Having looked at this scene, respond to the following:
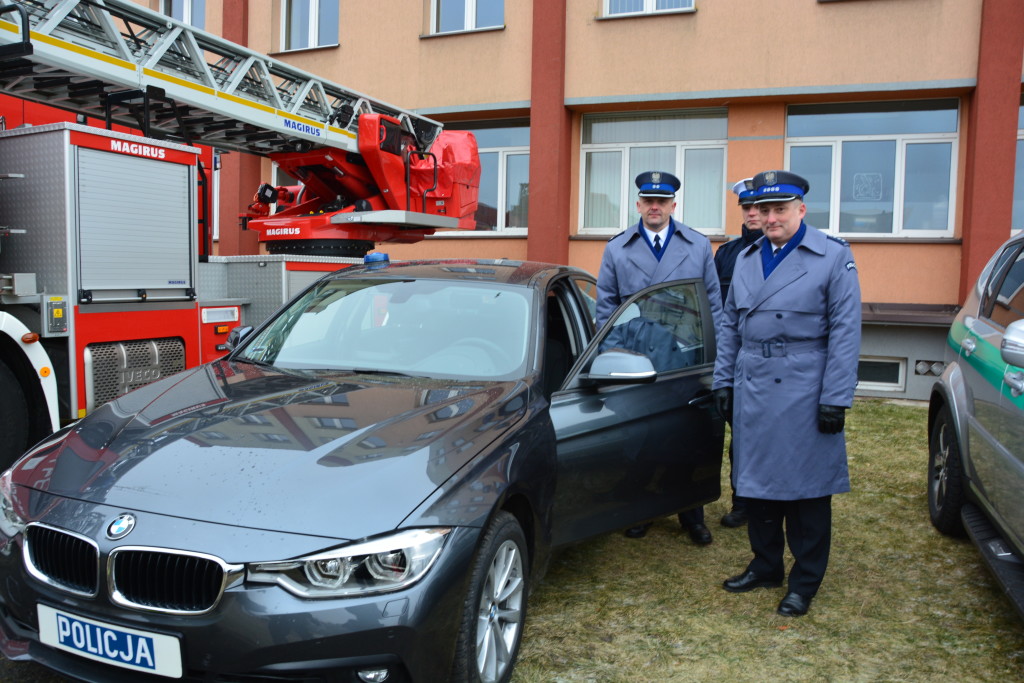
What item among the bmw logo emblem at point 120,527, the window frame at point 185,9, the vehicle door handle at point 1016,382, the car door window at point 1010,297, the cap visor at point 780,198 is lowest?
the bmw logo emblem at point 120,527

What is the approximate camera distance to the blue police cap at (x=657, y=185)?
4.70 m

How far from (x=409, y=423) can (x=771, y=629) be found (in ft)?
5.99

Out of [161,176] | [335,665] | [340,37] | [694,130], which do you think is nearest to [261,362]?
[335,665]

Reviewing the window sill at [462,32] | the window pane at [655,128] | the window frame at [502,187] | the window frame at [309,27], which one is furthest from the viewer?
the window frame at [309,27]

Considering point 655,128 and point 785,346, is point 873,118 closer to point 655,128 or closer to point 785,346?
point 655,128

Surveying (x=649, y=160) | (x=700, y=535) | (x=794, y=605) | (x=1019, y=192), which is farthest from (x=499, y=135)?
(x=794, y=605)

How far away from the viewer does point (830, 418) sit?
136 inches

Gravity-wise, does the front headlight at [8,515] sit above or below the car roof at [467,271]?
below

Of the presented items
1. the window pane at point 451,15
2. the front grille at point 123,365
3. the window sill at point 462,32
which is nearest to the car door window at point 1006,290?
the front grille at point 123,365

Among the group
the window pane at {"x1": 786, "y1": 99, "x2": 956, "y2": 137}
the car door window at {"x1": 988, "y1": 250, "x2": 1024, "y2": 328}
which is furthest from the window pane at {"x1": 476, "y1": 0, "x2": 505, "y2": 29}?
the car door window at {"x1": 988, "y1": 250, "x2": 1024, "y2": 328}

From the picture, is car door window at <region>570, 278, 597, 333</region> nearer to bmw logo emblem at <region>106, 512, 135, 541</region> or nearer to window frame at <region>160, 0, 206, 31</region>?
bmw logo emblem at <region>106, 512, 135, 541</region>

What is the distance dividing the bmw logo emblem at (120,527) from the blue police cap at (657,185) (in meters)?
3.26

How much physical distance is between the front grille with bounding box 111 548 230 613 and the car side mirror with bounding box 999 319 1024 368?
8.21 feet

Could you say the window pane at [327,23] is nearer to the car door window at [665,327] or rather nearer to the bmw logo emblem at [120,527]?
the car door window at [665,327]
